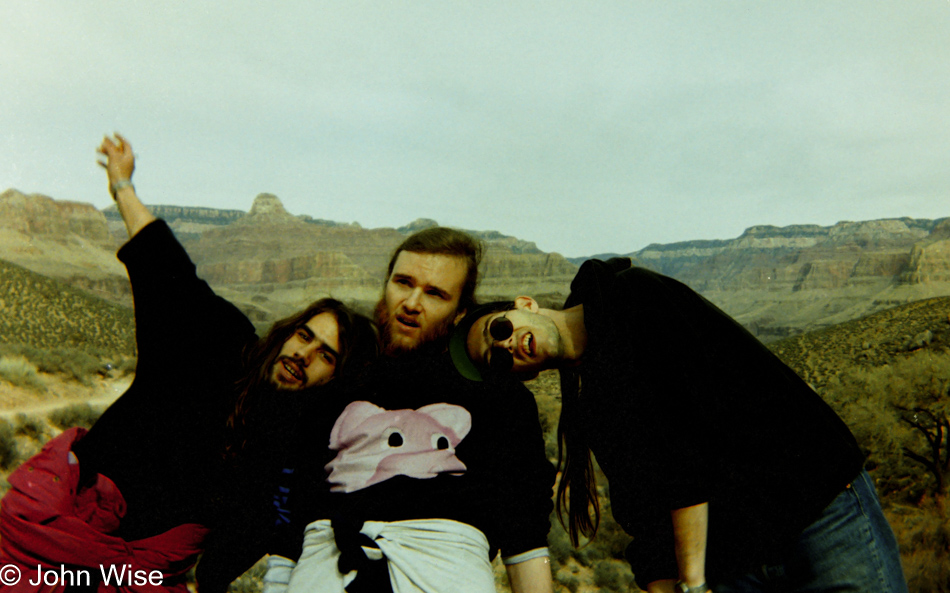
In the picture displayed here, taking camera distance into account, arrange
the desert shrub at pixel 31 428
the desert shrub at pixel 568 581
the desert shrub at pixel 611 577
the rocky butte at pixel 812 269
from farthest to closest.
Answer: the rocky butte at pixel 812 269, the desert shrub at pixel 31 428, the desert shrub at pixel 611 577, the desert shrub at pixel 568 581

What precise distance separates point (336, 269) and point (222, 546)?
87137 mm

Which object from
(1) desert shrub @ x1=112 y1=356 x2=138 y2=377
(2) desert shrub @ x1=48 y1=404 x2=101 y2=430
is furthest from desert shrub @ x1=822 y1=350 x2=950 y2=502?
(1) desert shrub @ x1=112 y1=356 x2=138 y2=377

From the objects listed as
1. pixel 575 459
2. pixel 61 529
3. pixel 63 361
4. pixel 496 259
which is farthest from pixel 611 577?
pixel 496 259

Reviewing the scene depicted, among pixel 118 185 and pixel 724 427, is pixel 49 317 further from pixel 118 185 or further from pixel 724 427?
pixel 724 427

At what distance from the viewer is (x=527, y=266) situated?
248 ft

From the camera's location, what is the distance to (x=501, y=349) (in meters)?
1.82

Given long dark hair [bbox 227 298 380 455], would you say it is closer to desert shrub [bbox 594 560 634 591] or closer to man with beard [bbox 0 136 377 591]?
man with beard [bbox 0 136 377 591]

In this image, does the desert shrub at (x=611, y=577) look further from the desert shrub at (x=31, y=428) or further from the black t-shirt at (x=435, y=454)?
the desert shrub at (x=31, y=428)

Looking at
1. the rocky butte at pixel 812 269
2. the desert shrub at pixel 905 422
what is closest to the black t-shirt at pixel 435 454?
the desert shrub at pixel 905 422

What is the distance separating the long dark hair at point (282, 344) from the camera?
6.38 ft

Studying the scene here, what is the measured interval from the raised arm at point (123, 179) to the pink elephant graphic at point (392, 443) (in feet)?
3.14

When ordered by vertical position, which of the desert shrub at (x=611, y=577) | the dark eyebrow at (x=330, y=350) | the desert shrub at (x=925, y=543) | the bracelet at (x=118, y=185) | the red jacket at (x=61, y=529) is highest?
the bracelet at (x=118, y=185)

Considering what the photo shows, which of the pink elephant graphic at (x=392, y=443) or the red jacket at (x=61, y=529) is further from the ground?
the pink elephant graphic at (x=392, y=443)

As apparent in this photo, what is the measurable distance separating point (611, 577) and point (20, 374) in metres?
8.19
